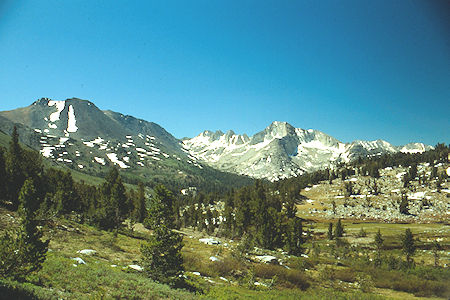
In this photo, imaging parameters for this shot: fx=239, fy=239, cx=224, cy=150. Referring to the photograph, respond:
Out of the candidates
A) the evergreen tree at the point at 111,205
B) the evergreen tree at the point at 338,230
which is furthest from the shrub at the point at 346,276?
the evergreen tree at the point at 338,230

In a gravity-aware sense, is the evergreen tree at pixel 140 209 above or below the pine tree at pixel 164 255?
below

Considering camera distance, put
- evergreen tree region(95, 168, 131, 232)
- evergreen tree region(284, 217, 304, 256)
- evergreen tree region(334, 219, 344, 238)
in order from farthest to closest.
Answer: evergreen tree region(334, 219, 344, 238) < evergreen tree region(95, 168, 131, 232) < evergreen tree region(284, 217, 304, 256)

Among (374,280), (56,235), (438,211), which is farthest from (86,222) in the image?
(438,211)

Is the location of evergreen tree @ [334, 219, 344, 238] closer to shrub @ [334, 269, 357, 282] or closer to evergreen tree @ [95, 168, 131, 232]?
shrub @ [334, 269, 357, 282]

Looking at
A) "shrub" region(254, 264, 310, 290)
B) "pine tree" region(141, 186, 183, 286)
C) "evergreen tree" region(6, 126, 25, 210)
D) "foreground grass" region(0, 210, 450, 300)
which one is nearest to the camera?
"foreground grass" region(0, 210, 450, 300)

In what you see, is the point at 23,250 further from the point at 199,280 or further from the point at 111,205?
the point at 111,205

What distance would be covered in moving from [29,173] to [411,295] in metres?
76.6

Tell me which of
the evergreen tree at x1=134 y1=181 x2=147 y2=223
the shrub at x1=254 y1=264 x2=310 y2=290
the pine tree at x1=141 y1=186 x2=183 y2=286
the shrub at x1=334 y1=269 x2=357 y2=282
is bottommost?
the evergreen tree at x1=134 y1=181 x2=147 y2=223

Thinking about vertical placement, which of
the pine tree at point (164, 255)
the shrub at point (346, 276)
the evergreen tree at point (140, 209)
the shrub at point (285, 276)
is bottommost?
the evergreen tree at point (140, 209)

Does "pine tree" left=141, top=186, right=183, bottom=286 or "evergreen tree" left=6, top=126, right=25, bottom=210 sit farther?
"evergreen tree" left=6, top=126, right=25, bottom=210

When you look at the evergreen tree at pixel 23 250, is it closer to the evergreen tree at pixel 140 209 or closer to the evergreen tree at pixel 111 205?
the evergreen tree at pixel 111 205

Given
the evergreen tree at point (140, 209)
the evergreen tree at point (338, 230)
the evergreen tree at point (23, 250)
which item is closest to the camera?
the evergreen tree at point (23, 250)

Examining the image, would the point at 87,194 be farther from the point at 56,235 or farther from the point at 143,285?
the point at 143,285

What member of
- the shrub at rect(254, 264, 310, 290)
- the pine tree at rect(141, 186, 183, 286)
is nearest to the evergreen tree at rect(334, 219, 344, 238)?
the shrub at rect(254, 264, 310, 290)
